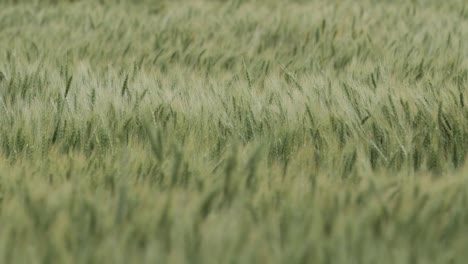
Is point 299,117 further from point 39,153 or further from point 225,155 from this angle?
point 39,153

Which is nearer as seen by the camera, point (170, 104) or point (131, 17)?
point (170, 104)

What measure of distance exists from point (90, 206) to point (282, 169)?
45 centimetres

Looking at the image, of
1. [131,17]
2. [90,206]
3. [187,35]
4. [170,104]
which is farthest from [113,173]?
[131,17]

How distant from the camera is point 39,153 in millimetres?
1624

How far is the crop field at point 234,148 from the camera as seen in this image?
1039 mm

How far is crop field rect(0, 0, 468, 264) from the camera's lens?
1.04 m

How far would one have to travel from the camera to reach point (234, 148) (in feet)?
4.32

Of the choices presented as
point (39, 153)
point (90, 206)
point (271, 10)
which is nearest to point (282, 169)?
point (90, 206)

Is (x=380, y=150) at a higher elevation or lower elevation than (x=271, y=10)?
higher

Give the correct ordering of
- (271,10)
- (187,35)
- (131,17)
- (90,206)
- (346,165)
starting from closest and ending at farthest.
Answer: (90,206), (346,165), (187,35), (131,17), (271,10)

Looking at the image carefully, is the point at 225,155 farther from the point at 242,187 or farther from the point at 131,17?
the point at 131,17

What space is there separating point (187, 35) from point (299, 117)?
1643 mm

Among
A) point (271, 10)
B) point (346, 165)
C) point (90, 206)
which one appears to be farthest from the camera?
point (271, 10)

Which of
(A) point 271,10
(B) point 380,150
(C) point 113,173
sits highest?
(C) point 113,173
